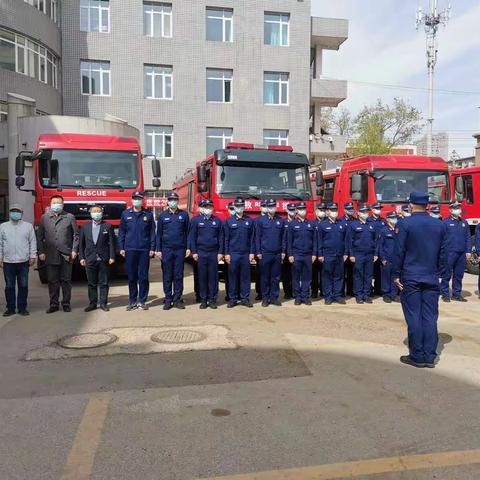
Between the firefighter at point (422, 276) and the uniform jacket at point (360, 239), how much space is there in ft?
11.8

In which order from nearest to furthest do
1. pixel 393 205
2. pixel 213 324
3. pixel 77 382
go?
1. pixel 77 382
2. pixel 213 324
3. pixel 393 205

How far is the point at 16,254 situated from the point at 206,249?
117 inches

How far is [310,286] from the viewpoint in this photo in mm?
9219

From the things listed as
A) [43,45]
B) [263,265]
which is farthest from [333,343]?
[43,45]

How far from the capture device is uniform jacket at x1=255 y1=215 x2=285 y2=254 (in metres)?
8.65

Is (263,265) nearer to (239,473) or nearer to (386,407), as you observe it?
(386,407)

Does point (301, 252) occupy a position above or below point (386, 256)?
above

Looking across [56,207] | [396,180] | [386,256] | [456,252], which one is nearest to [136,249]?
[56,207]

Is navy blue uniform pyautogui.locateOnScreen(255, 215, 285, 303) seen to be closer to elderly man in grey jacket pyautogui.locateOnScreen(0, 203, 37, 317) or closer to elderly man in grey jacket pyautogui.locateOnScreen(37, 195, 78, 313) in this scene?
elderly man in grey jacket pyautogui.locateOnScreen(37, 195, 78, 313)

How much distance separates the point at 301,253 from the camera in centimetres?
880

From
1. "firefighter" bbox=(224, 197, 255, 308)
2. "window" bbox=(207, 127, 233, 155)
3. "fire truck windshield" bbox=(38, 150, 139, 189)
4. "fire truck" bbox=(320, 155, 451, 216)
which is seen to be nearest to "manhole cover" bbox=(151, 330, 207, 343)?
"firefighter" bbox=(224, 197, 255, 308)

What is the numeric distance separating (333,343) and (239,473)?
3196 millimetres

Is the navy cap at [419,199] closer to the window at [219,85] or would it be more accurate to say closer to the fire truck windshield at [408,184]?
the fire truck windshield at [408,184]

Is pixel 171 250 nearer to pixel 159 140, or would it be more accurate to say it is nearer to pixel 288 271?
pixel 288 271
